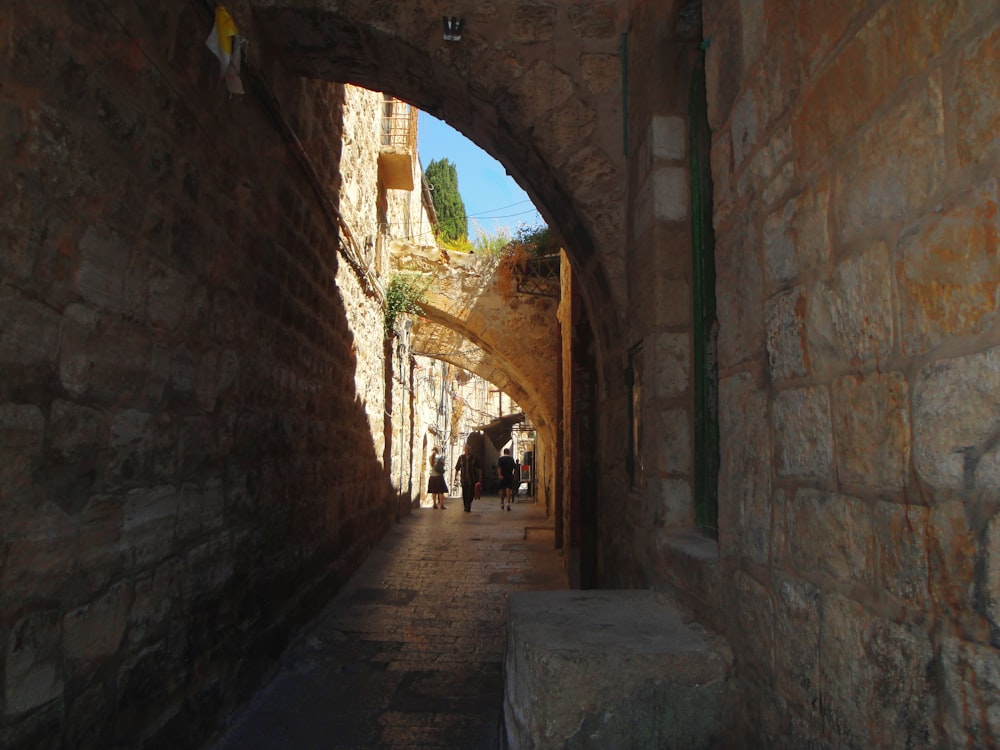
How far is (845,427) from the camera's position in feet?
4.20

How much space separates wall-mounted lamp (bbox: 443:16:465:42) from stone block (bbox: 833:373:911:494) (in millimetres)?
2837

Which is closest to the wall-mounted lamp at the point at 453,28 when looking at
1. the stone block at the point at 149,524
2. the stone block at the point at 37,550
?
the stone block at the point at 149,524

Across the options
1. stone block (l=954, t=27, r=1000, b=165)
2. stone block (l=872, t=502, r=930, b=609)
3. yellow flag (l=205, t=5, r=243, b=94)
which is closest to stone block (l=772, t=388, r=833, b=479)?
stone block (l=872, t=502, r=930, b=609)

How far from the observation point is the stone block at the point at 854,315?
1.15 meters

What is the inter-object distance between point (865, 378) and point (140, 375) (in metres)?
2.25

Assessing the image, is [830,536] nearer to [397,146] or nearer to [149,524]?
[149,524]

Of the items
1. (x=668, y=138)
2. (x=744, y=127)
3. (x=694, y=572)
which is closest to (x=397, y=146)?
(x=668, y=138)

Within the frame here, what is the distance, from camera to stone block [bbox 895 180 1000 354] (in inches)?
36.4

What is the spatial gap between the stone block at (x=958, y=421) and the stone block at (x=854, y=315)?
Answer: 128mm

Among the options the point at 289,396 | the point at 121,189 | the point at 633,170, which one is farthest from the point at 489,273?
Answer: the point at 121,189

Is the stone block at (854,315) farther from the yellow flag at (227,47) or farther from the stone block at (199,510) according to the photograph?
the yellow flag at (227,47)

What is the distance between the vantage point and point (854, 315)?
1.25 metres

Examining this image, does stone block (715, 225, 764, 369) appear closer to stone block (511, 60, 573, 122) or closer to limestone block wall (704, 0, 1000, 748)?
limestone block wall (704, 0, 1000, 748)

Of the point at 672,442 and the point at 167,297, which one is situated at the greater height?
the point at 167,297
